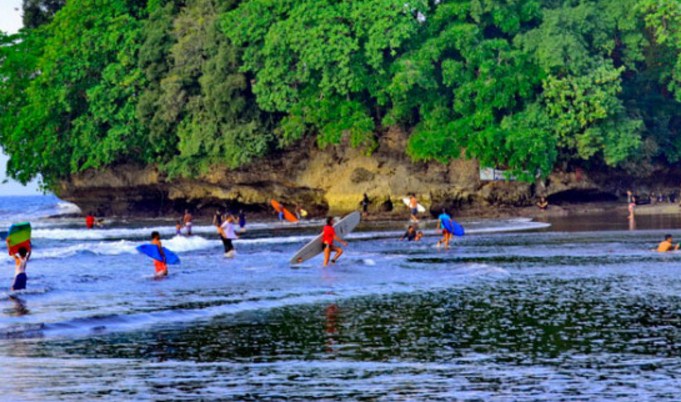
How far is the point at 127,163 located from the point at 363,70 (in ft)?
61.4

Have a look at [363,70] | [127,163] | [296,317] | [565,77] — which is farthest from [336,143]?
[296,317]

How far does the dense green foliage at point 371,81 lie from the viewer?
52125 mm

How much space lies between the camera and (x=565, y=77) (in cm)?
5288

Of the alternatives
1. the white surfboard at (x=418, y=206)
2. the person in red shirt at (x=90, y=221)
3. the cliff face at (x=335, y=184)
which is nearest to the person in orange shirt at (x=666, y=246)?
the white surfboard at (x=418, y=206)

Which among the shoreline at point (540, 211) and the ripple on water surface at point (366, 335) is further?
the shoreline at point (540, 211)

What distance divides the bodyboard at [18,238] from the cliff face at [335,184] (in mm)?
32536

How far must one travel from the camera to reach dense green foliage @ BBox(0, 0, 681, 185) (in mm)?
52125

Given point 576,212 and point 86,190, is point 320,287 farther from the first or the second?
point 86,190

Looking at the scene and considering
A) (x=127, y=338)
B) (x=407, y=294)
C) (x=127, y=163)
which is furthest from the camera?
(x=127, y=163)

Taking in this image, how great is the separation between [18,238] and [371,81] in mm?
31838

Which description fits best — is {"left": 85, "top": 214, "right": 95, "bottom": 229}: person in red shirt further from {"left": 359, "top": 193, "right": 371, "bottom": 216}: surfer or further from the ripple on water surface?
the ripple on water surface

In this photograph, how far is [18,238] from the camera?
2347 cm

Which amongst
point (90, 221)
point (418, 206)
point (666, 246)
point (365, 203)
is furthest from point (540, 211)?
point (666, 246)

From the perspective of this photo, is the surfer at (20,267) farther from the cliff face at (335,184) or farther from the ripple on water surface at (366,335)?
the cliff face at (335,184)
